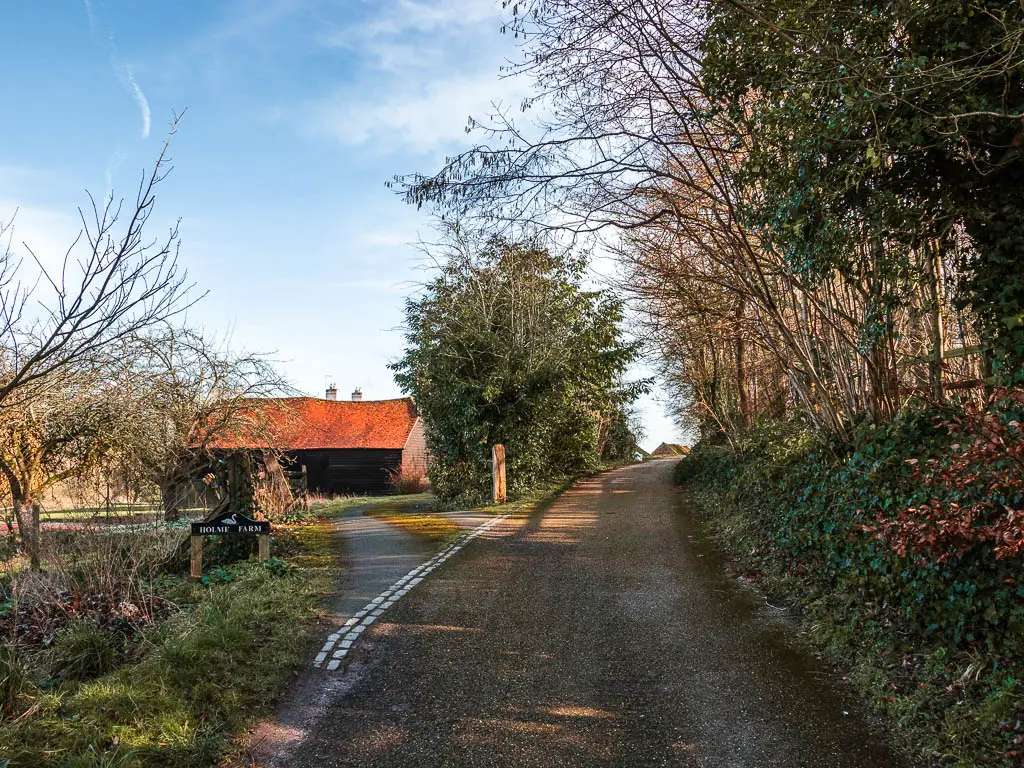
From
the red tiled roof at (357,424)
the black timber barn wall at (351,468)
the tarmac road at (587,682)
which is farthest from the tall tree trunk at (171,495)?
the black timber barn wall at (351,468)

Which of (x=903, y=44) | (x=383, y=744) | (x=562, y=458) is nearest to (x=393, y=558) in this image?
(x=383, y=744)

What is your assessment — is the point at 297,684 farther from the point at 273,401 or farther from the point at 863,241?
the point at 273,401

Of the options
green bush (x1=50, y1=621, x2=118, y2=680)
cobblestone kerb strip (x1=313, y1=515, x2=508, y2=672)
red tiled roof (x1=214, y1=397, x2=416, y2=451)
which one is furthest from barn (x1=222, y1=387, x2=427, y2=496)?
green bush (x1=50, y1=621, x2=118, y2=680)

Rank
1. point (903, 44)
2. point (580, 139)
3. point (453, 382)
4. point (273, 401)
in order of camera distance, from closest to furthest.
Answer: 1. point (903, 44)
2. point (580, 139)
3. point (273, 401)
4. point (453, 382)

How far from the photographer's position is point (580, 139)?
8156 mm

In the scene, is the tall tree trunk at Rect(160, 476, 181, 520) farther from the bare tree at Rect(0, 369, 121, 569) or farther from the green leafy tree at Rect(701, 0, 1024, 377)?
the green leafy tree at Rect(701, 0, 1024, 377)

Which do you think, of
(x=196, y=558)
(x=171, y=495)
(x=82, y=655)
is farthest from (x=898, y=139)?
(x=171, y=495)

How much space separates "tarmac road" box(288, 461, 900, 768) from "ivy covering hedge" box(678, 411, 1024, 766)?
15.7 inches

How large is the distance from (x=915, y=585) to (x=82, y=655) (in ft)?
22.8

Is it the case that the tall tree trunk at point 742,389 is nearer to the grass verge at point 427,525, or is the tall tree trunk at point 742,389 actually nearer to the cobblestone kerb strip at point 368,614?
the grass verge at point 427,525

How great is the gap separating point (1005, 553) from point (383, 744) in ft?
13.8

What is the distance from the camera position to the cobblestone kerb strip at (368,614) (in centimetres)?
626

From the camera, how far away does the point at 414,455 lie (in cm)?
3506

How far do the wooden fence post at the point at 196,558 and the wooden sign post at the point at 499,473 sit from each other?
9.71 m
